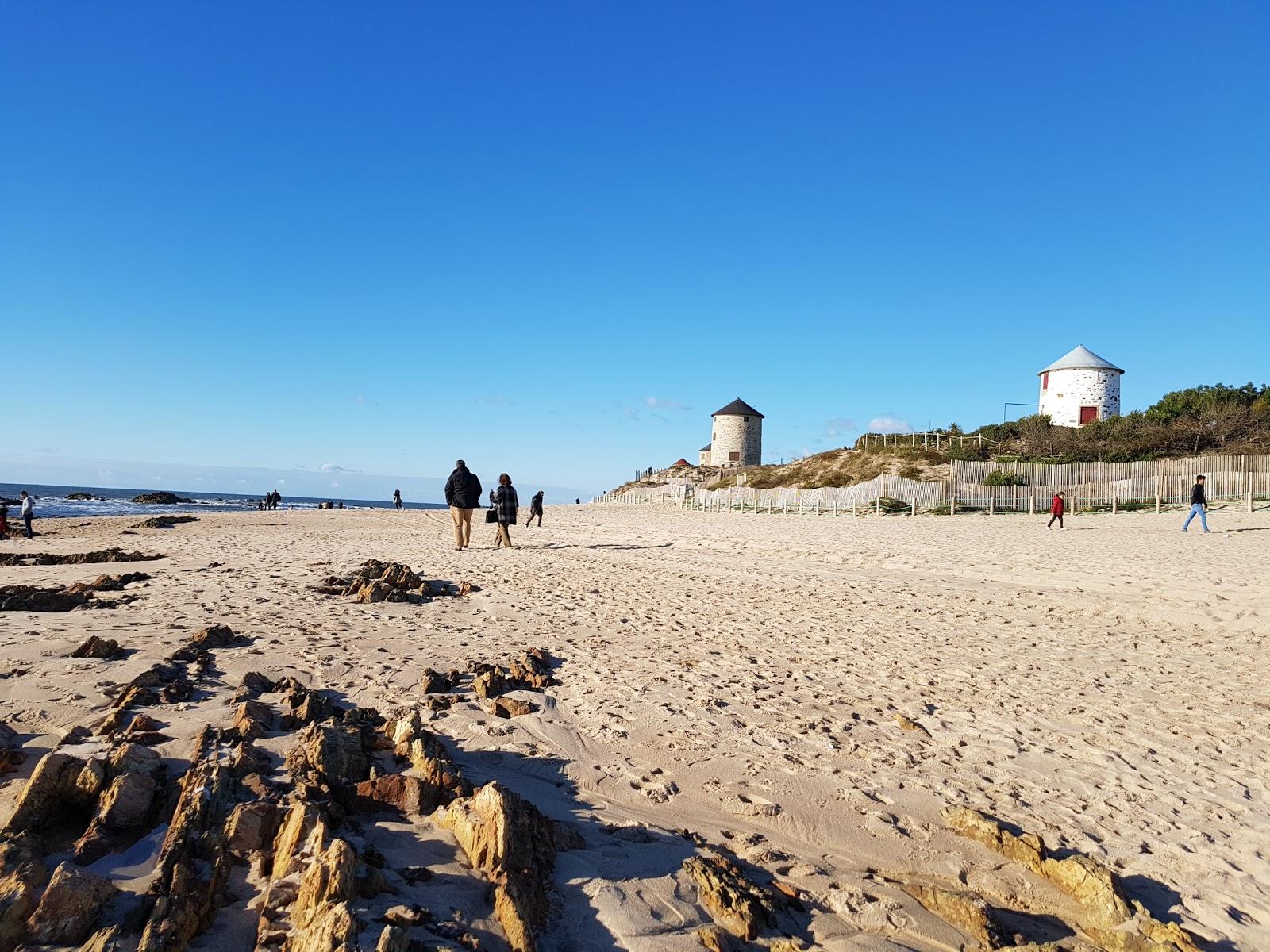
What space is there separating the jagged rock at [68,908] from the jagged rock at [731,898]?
82.0 inches

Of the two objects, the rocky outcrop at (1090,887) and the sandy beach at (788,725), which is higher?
the sandy beach at (788,725)

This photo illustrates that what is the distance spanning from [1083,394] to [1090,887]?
55253mm

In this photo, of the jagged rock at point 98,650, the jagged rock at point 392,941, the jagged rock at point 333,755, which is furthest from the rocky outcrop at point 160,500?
the jagged rock at point 392,941

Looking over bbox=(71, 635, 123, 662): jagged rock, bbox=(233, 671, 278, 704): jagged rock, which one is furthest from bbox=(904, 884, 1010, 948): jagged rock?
bbox=(71, 635, 123, 662): jagged rock

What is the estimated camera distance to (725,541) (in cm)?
1936

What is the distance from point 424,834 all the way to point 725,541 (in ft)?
54.1

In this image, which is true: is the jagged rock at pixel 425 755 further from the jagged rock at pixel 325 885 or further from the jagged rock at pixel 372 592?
the jagged rock at pixel 372 592

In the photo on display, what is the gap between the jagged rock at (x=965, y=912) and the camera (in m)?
3.01

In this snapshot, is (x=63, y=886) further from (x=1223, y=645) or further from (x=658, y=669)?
(x=1223, y=645)

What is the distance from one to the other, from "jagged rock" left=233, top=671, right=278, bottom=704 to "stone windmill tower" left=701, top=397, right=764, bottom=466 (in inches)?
2835

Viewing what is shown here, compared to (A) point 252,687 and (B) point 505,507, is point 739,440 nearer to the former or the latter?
(B) point 505,507

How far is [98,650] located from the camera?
19.2 feet

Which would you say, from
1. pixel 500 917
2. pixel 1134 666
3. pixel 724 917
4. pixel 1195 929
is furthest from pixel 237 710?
pixel 1134 666

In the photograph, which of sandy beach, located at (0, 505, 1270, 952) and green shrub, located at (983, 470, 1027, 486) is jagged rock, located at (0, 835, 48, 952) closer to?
sandy beach, located at (0, 505, 1270, 952)
